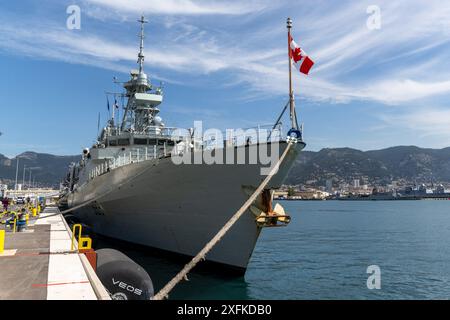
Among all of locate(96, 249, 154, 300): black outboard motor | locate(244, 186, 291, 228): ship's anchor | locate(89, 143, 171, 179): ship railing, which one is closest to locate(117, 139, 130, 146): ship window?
locate(89, 143, 171, 179): ship railing

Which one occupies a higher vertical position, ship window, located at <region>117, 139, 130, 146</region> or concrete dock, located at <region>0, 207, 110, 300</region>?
ship window, located at <region>117, 139, 130, 146</region>

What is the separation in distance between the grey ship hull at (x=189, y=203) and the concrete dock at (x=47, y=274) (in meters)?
3.89

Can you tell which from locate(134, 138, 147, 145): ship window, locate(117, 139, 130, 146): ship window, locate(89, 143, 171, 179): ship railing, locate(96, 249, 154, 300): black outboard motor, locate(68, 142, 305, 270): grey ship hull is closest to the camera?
locate(96, 249, 154, 300): black outboard motor

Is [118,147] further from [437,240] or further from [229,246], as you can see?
[437,240]

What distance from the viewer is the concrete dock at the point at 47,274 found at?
613 centimetres

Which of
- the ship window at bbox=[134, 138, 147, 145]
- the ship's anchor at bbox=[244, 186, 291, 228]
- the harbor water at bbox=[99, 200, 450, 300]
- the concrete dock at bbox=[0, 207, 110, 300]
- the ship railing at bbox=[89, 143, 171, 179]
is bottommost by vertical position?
the harbor water at bbox=[99, 200, 450, 300]

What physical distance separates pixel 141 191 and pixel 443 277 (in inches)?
537

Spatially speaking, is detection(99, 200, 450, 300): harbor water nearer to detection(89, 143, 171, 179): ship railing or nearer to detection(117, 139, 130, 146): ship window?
detection(89, 143, 171, 179): ship railing

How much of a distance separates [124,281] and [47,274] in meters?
1.71

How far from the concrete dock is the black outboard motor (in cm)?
50

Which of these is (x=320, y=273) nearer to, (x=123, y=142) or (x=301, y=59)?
(x=301, y=59)

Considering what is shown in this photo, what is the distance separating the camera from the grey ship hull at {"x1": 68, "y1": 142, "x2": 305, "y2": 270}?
11.5m

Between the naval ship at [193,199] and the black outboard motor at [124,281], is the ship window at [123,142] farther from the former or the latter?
the black outboard motor at [124,281]

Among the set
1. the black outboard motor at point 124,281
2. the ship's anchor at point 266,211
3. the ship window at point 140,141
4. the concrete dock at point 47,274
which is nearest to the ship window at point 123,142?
the ship window at point 140,141
